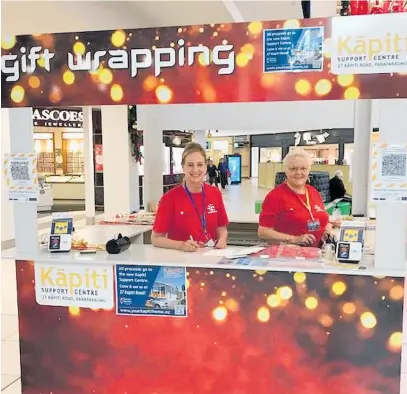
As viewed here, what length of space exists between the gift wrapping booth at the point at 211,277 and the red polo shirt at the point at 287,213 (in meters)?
0.46

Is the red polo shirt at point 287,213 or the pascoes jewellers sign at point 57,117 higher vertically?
the pascoes jewellers sign at point 57,117

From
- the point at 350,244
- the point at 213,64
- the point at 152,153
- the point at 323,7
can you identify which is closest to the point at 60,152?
the point at 152,153

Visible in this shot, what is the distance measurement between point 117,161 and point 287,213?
20.1 feet

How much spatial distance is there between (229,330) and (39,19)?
4407 millimetres

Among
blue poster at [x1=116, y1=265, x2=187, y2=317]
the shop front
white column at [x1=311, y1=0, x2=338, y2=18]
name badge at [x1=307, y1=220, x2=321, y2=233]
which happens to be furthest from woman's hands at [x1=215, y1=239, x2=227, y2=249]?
the shop front

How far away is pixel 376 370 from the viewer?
253 cm

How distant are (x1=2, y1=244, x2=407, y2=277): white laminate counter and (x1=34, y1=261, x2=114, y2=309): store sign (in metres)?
0.04

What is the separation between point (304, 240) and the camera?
316 centimetres

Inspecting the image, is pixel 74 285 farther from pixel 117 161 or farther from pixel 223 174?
pixel 223 174

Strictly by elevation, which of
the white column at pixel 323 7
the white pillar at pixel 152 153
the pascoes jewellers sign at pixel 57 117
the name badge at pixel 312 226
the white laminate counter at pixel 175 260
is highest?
the white column at pixel 323 7

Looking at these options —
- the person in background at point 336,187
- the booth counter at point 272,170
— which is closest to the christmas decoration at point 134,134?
the person in background at point 336,187

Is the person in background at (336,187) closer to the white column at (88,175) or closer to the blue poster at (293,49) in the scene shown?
the white column at (88,175)

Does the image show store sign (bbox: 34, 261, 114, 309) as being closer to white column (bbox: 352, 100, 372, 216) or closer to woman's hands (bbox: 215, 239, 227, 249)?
woman's hands (bbox: 215, 239, 227, 249)

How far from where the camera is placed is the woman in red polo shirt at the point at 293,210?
3.32 meters
